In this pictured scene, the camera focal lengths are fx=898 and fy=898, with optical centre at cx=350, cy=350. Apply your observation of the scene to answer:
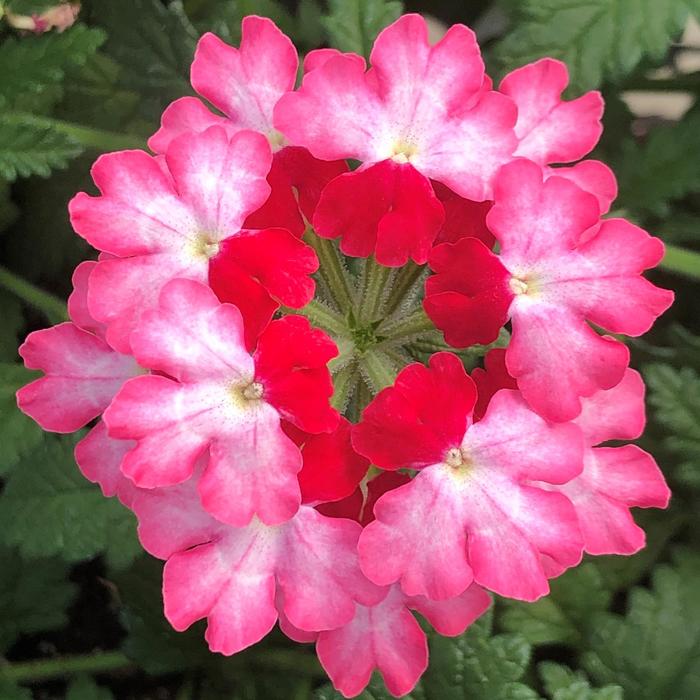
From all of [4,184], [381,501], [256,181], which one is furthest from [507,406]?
[4,184]

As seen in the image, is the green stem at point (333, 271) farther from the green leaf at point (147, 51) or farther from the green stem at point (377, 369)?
the green leaf at point (147, 51)

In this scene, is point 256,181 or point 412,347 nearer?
point 256,181

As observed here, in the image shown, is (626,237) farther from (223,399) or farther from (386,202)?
(223,399)

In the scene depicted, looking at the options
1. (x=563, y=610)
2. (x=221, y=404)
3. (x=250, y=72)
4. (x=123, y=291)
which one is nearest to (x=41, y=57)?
(x=250, y=72)

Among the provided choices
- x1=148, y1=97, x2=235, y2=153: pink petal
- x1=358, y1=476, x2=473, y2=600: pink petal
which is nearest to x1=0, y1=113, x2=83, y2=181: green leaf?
x1=148, y1=97, x2=235, y2=153: pink petal

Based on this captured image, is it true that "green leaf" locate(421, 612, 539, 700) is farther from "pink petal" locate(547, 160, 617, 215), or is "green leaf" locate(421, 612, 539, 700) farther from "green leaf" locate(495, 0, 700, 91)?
"green leaf" locate(495, 0, 700, 91)

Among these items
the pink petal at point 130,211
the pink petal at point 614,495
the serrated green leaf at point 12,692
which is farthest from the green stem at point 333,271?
the serrated green leaf at point 12,692

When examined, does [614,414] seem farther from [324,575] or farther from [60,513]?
[60,513]
